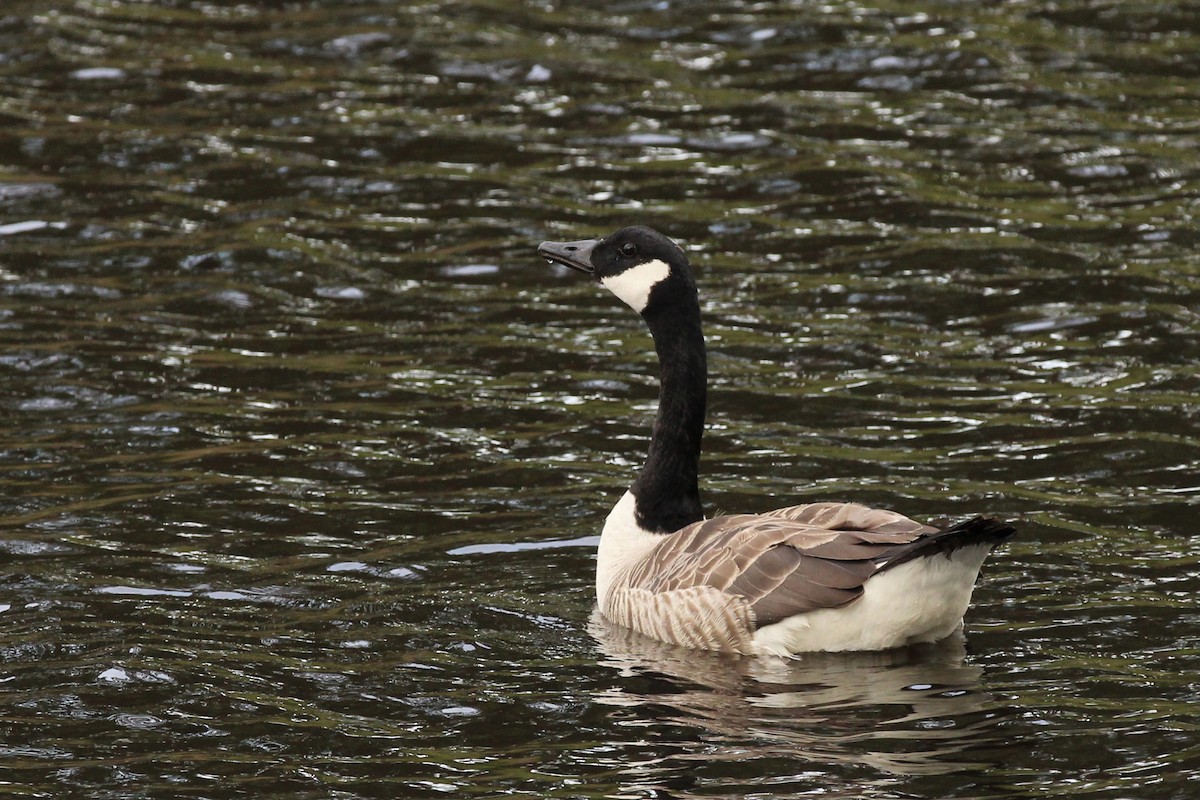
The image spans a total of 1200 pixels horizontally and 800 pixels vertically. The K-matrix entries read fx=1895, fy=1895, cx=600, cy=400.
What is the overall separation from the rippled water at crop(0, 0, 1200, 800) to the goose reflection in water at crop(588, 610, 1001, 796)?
34mm

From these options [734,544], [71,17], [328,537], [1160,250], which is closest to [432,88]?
[71,17]

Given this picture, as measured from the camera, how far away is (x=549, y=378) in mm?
14188

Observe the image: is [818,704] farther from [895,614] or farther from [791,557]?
[791,557]

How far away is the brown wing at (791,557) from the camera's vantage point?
9117mm

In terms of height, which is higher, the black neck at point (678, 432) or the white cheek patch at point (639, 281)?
the white cheek patch at point (639, 281)

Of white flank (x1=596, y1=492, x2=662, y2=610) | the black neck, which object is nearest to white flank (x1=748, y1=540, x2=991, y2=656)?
white flank (x1=596, y1=492, x2=662, y2=610)

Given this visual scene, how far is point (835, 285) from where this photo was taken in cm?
1577

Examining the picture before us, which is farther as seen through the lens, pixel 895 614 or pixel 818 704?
pixel 895 614

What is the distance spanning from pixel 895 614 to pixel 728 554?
98 centimetres

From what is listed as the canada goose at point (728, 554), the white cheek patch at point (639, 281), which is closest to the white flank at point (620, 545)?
the canada goose at point (728, 554)

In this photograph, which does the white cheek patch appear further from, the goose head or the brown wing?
the brown wing

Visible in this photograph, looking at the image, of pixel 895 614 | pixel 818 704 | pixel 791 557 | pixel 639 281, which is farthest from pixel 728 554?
pixel 639 281

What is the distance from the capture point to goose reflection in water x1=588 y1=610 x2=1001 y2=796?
8.02 meters

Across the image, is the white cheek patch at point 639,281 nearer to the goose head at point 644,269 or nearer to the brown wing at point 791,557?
the goose head at point 644,269
